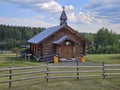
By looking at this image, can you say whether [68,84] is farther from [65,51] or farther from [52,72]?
[65,51]

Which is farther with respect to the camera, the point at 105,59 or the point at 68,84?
the point at 105,59

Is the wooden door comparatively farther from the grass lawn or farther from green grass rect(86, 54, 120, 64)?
the grass lawn

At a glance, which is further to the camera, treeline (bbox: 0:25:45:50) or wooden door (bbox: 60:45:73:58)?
treeline (bbox: 0:25:45:50)

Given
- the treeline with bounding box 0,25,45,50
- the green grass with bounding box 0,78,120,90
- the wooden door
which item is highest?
the treeline with bounding box 0,25,45,50

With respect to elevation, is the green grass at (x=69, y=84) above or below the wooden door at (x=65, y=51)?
below

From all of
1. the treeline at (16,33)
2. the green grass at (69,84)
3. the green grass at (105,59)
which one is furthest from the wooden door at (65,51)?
the treeline at (16,33)

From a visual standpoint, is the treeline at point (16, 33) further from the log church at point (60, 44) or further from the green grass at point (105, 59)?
the log church at point (60, 44)

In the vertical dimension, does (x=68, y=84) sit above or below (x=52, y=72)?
below

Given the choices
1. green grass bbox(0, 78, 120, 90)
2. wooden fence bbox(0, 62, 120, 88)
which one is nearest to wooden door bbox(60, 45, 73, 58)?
wooden fence bbox(0, 62, 120, 88)

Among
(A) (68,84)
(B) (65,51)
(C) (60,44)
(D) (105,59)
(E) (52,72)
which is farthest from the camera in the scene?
(D) (105,59)

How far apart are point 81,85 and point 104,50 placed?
7334 centimetres

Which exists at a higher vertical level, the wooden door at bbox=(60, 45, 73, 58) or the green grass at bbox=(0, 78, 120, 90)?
the wooden door at bbox=(60, 45, 73, 58)

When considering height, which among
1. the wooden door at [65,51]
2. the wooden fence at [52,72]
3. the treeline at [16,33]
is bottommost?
the wooden fence at [52,72]

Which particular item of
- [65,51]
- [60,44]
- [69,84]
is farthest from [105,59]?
[69,84]
